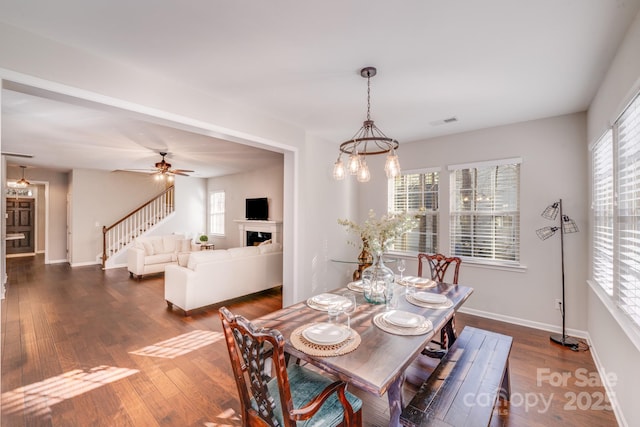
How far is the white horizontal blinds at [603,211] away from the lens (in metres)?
2.41

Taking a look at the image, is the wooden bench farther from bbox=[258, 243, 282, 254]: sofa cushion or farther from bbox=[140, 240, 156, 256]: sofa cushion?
bbox=[140, 240, 156, 256]: sofa cushion

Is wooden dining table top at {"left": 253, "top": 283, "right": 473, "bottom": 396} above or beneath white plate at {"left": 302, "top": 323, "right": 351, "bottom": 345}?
beneath

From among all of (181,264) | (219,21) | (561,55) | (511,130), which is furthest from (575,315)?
(181,264)

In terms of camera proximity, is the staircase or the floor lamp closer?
the floor lamp

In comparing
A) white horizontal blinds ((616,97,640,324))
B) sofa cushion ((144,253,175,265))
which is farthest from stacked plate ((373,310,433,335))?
sofa cushion ((144,253,175,265))

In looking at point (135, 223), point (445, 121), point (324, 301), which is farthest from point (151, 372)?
point (135, 223)

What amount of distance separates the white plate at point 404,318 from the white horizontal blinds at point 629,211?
4.42ft

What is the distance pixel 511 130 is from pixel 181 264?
513 centimetres

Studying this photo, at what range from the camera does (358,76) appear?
97.1 inches

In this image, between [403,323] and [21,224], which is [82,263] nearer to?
[21,224]

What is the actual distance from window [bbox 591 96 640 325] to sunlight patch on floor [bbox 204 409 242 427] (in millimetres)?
2706

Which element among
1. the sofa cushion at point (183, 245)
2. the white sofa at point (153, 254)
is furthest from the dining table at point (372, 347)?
the sofa cushion at point (183, 245)

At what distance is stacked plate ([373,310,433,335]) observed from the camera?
168cm

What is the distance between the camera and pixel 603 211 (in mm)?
2629
